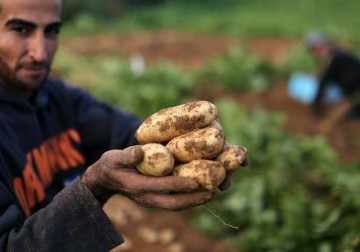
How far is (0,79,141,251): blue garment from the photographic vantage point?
5.31ft

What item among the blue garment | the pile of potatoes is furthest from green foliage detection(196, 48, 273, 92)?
the pile of potatoes

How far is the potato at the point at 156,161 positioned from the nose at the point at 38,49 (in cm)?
76

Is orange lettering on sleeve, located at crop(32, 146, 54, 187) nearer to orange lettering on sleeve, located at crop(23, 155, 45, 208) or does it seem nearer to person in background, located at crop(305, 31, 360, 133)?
orange lettering on sleeve, located at crop(23, 155, 45, 208)

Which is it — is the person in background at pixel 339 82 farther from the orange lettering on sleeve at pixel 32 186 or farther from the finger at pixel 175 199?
the finger at pixel 175 199

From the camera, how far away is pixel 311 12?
16672mm

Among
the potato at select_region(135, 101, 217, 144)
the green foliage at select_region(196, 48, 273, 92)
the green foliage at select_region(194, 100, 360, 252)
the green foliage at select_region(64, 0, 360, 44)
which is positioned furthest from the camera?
the green foliage at select_region(64, 0, 360, 44)

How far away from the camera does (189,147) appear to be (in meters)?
1.66

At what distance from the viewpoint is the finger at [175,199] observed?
153 centimetres

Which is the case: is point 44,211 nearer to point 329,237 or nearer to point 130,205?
point 329,237

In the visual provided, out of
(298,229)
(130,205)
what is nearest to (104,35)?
(130,205)

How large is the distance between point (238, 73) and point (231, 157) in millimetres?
6759

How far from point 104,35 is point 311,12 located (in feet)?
22.5

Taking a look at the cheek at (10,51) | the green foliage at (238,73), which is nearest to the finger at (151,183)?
the cheek at (10,51)

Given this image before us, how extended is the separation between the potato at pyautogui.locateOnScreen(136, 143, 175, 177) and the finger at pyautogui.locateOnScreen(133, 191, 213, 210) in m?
0.07
